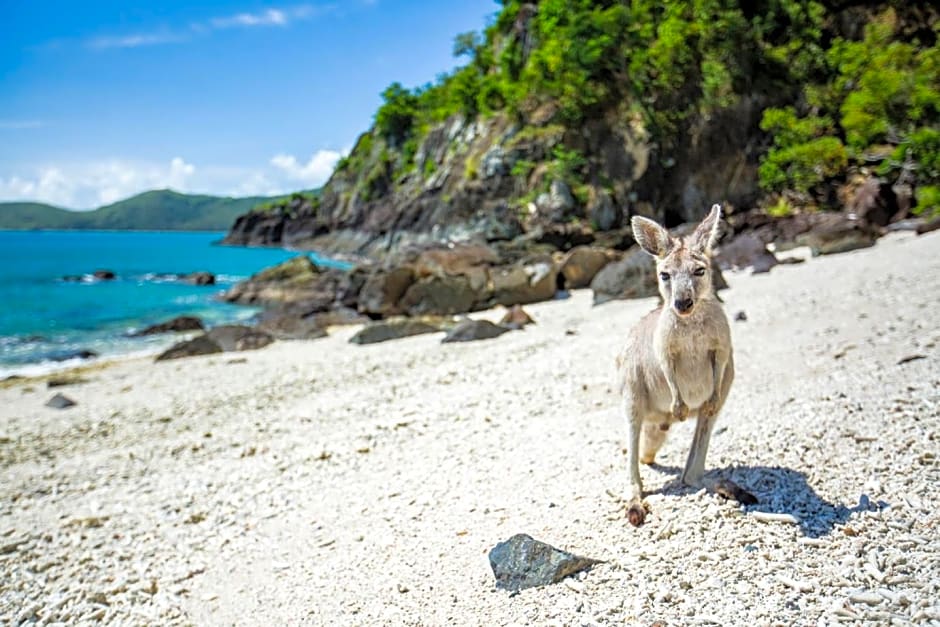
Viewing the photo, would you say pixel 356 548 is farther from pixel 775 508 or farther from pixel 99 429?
pixel 99 429

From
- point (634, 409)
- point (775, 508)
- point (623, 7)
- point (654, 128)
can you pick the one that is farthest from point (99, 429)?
point (623, 7)

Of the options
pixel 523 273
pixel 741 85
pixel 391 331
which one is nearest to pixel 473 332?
pixel 391 331

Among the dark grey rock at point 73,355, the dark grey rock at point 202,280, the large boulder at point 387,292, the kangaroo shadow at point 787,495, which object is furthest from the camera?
the dark grey rock at point 202,280

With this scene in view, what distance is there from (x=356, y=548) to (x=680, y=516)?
8.93 feet

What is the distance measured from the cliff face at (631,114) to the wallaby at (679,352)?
27188 mm

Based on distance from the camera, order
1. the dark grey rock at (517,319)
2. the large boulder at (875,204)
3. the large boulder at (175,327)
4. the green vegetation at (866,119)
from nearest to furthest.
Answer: the dark grey rock at (517,319)
the large boulder at (875,204)
the green vegetation at (866,119)
the large boulder at (175,327)

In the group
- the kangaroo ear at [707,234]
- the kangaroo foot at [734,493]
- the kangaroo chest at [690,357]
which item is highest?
the kangaroo ear at [707,234]

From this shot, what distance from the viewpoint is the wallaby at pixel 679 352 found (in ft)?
12.9

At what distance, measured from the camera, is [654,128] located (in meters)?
38.8

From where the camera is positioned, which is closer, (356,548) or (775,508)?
(775,508)

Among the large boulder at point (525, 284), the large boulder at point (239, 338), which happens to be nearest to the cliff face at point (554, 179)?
the large boulder at point (525, 284)

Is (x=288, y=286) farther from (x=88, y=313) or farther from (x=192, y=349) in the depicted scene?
(x=192, y=349)

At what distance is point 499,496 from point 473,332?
9191 mm

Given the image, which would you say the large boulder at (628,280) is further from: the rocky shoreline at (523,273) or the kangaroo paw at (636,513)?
the kangaroo paw at (636,513)
